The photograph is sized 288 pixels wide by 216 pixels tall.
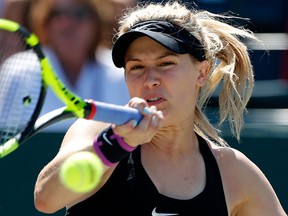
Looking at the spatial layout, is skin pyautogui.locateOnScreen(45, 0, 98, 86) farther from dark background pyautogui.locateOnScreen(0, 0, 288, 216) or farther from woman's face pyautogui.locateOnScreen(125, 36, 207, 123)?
woman's face pyautogui.locateOnScreen(125, 36, 207, 123)

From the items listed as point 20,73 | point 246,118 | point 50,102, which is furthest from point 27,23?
point 20,73

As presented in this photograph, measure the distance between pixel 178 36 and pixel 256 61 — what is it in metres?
1.95

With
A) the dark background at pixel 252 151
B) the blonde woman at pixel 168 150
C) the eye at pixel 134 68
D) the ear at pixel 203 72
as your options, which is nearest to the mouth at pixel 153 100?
the blonde woman at pixel 168 150

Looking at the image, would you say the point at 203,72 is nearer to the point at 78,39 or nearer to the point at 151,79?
the point at 151,79

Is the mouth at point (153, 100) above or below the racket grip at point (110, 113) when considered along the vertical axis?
below

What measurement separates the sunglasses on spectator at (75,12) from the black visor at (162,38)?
1506 mm

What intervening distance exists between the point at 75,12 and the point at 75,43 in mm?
171

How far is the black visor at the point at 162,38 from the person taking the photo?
10.1 ft

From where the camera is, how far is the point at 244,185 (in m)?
3.36

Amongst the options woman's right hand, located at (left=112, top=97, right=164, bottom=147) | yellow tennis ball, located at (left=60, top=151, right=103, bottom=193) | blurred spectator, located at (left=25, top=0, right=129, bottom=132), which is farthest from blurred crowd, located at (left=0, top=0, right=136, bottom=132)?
yellow tennis ball, located at (left=60, top=151, right=103, bottom=193)

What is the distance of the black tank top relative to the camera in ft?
9.89

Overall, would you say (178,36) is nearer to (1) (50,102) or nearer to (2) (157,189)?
(2) (157,189)

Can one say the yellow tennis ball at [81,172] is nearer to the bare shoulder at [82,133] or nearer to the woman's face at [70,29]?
the bare shoulder at [82,133]

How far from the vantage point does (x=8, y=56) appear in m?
3.16
